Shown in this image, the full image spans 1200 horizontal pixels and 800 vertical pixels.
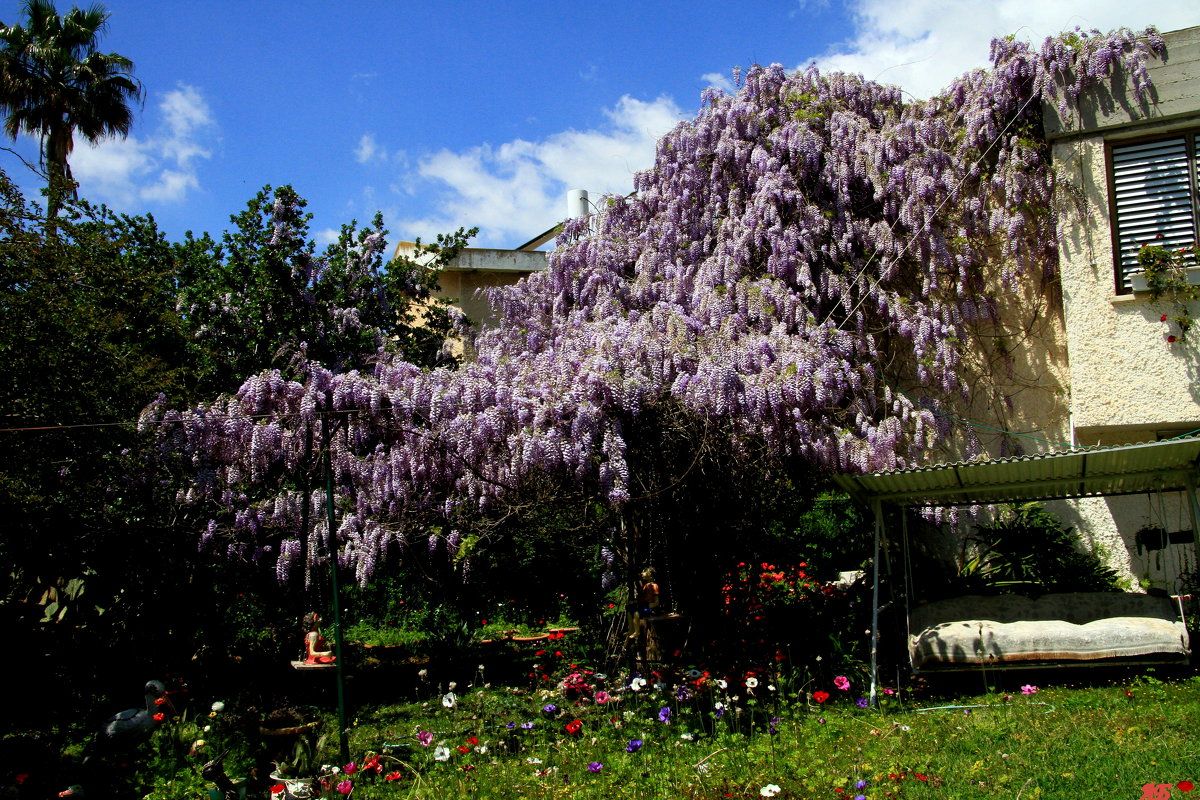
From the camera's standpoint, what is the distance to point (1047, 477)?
7332 mm

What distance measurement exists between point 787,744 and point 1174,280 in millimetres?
5778

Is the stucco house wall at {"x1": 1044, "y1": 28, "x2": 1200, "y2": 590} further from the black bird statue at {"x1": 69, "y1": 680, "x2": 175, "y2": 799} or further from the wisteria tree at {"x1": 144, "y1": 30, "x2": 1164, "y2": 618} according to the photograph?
the black bird statue at {"x1": 69, "y1": 680, "x2": 175, "y2": 799}

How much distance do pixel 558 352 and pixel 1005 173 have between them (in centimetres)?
483

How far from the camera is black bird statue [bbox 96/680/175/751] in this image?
6125 millimetres

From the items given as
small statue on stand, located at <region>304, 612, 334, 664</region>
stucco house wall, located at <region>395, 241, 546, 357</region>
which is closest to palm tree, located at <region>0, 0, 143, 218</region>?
stucco house wall, located at <region>395, 241, 546, 357</region>

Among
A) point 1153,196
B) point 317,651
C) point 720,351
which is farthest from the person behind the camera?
point 1153,196

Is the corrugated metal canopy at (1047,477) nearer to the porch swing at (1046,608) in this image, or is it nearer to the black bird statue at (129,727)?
the porch swing at (1046,608)

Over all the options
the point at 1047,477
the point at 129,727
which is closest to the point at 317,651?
the point at 129,727

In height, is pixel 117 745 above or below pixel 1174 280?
below

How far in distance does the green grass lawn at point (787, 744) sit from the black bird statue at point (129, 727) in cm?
84

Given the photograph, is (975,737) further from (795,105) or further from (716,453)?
(795,105)

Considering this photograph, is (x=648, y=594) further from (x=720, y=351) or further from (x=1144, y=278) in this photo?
(x=1144, y=278)

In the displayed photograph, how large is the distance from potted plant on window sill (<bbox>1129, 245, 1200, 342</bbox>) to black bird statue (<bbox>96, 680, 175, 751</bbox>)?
8.72 metres

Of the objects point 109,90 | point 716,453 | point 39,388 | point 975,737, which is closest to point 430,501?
point 716,453
